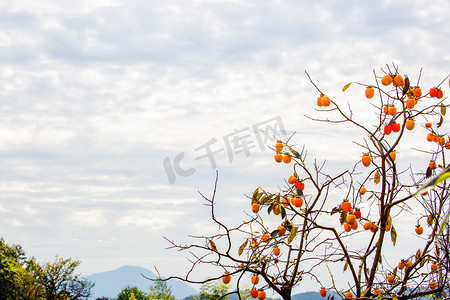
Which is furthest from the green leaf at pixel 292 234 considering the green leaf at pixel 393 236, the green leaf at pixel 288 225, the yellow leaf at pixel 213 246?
the green leaf at pixel 393 236

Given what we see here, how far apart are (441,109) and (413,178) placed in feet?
1.67

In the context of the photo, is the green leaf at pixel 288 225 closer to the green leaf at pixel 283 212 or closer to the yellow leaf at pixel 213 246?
the green leaf at pixel 283 212

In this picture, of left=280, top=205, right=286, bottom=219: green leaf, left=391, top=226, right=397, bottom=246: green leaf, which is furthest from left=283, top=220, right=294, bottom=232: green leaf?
left=391, top=226, right=397, bottom=246: green leaf

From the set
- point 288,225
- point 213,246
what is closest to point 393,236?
point 288,225

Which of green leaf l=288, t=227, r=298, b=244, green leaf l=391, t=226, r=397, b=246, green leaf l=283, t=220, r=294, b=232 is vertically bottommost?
green leaf l=391, t=226, r=397, b=246

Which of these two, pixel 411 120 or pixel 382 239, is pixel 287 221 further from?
pixel 411 120

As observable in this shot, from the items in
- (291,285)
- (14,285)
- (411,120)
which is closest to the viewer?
(291,285)

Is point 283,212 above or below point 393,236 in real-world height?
above

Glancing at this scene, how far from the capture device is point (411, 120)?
269cm

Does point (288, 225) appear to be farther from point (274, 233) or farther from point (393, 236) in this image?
point (393, 236)

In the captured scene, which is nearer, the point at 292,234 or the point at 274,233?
the point at 292,234

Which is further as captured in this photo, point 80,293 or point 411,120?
point 80,293

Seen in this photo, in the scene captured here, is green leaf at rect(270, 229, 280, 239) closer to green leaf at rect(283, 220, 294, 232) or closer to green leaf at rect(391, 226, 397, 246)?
green leaf at rect(283, 220, 294, 232)

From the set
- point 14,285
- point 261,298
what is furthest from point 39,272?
point 261,298
